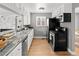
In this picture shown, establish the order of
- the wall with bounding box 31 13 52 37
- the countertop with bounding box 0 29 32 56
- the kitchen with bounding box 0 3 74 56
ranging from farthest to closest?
the wall with bounding box 31 13 52 37 → the kitchen with bounding box 0 3 74 56 → the countertop with bounding box 0 29 32 56

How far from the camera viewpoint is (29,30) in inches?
264

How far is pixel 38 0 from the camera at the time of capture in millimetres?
709

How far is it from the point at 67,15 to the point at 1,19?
3.02 m

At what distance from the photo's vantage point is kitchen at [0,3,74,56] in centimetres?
246

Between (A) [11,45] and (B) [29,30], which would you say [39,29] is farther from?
(A) [11,45]

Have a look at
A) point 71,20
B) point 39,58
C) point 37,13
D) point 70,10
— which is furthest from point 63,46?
point 37,13

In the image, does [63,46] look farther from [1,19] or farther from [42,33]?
[42,33]

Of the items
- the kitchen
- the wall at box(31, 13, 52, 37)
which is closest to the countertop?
the kitchen

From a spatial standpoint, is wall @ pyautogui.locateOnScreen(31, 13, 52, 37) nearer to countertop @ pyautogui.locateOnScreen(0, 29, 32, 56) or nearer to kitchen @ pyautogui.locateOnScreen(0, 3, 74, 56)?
kitchen @ pyautogui.locateOnScreen(0, 3, 74, 56)

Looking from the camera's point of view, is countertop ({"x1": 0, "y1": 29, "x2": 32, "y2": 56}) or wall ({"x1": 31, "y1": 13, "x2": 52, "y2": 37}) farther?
wall ({"x1": 31, "y1": 13, "x2": 52, "y2": 37})

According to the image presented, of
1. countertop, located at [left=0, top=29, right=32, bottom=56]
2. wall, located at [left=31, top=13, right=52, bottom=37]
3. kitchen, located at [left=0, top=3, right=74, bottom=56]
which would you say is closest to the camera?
countertop, located at [left=0, top=29, right=32, bottom=56]

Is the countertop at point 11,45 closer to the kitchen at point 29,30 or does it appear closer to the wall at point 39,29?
the kitchen at point 29,30

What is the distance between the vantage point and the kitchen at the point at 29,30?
2457 millimetres

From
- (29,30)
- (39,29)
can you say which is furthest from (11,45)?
(39,29)
